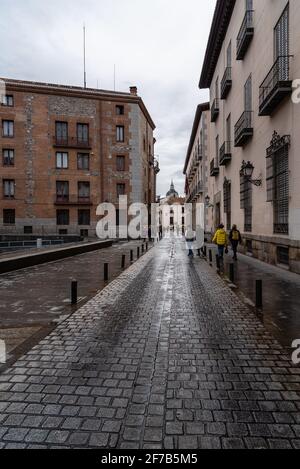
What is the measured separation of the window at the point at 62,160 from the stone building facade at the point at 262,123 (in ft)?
61.1

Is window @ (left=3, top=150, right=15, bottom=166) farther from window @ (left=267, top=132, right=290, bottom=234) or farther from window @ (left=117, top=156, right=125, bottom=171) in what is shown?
window @ (left=267, top=132, right=290, bottom=234)

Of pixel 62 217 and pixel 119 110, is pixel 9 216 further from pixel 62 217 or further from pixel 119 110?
pixel 119 110

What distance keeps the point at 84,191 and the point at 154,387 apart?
108 feet

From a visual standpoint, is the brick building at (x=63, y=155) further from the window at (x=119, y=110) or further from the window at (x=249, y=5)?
the window at (x=249, y=5)

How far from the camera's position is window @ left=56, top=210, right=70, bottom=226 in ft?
112

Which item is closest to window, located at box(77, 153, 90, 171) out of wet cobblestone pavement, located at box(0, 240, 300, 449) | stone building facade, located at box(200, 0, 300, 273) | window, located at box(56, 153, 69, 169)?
window, located at box(56, 153, 69, 169)

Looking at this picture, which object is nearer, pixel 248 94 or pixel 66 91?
pixel 248 94

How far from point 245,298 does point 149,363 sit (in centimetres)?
412

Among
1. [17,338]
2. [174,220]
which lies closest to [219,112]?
[17,338]

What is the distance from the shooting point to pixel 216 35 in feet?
72.2

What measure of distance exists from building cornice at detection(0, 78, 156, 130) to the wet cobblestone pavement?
110 feet

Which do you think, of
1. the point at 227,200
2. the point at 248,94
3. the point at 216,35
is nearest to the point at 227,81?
the point at 248,94

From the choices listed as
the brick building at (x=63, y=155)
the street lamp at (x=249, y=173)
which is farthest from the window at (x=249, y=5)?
the brick building at (x=63, y=155)
